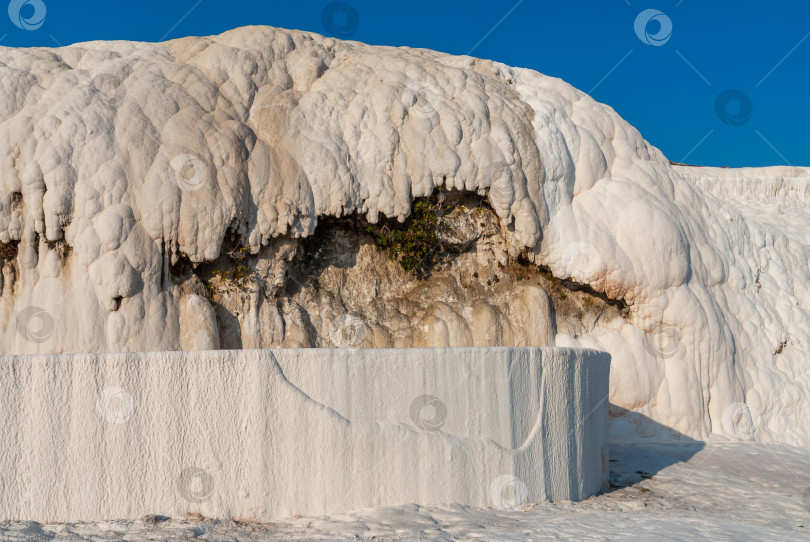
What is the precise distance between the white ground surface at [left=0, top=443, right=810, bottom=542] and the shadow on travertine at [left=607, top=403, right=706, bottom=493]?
0.12 feet

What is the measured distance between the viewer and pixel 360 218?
36.9 ft

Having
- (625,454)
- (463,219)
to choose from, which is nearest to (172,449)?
(625,454)

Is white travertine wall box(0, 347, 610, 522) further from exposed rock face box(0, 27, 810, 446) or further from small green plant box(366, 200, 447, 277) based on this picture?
small green plant box(366, 200, 447, 277)

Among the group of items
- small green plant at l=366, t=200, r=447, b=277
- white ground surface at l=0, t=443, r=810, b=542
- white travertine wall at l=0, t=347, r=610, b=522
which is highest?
small green plant at l=366, t=200, r=447, b=277

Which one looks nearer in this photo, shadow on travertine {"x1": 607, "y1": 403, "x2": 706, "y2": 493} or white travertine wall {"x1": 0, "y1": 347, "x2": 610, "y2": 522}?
white travertine wall {"x1": 0, "y1": 347, "x2": 610, "y2": 522}

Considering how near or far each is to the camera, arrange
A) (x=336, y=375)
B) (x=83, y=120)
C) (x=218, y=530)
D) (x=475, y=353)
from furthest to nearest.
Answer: (x=83, y=120)
(x=475, y=353)
(x=336, y=375)
(x=218, y=530)

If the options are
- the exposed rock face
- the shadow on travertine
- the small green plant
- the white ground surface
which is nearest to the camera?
the white ground surface

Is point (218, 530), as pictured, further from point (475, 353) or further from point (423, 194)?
point (423, 194)

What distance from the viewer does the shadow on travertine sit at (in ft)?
28.6

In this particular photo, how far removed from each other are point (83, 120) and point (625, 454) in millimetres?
7837

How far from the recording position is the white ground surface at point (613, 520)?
5.20 metres

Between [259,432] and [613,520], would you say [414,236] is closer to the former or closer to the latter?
[613,520]

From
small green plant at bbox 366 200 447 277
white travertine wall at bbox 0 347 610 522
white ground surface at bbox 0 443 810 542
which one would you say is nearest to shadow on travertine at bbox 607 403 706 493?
white ground surface at bbox 0 443 810 542

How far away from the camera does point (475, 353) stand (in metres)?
6.18
